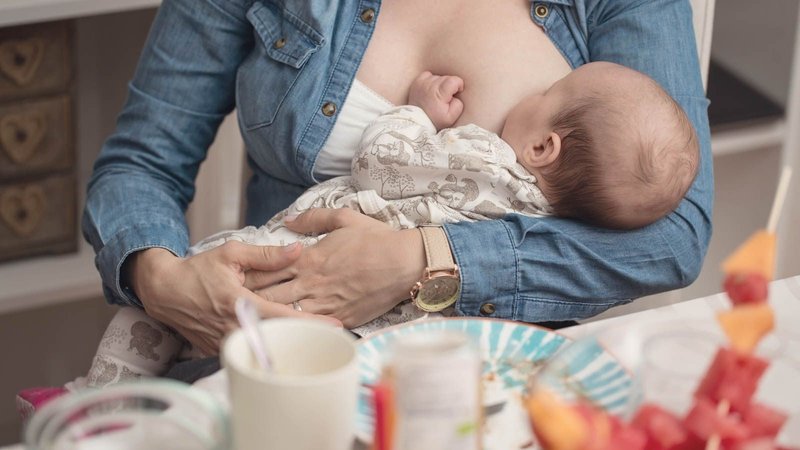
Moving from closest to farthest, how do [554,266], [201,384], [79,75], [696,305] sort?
[201,384] → [696,305] → [554,266] → [79,75]

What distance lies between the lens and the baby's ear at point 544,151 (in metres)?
1.23

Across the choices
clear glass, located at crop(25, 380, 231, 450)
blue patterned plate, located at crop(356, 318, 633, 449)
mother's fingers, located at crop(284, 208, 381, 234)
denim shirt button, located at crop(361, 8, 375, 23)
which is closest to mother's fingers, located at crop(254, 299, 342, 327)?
mother's fingers, located at crop(284, 208, 381, 234)

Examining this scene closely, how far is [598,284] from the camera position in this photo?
1234 mm

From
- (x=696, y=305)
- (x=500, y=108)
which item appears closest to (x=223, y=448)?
(x=696, y=305)

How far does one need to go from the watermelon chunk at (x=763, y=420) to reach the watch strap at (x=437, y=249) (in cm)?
50

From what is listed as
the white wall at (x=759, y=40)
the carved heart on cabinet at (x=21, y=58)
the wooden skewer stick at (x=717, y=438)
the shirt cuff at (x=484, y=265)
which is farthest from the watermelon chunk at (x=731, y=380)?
the white wall at (x=759, y=40)

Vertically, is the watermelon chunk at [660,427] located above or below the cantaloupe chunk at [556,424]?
below

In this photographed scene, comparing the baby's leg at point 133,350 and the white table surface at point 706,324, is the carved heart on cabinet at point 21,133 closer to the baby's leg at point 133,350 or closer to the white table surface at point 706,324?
the baby's leg at point 133,350

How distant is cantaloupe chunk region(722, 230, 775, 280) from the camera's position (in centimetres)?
73

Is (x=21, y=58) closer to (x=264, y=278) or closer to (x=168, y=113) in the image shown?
(x=168, y=113)

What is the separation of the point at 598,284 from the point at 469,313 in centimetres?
15

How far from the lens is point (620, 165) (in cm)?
121

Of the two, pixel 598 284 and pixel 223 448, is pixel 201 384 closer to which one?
pixel 223 448

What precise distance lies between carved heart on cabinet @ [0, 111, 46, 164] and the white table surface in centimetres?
118
